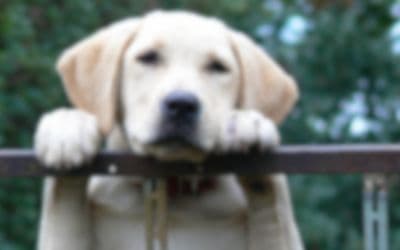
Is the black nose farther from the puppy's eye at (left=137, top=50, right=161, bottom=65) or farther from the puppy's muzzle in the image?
the puppy's eye at (left=137, top=50, right=161, bottom=65)

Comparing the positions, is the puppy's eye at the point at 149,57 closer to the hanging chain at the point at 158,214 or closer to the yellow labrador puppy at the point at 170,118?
the yellow labrador puppy at the point at 170,118

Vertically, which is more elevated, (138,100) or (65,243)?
(138,100)

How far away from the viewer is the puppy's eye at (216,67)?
145 inches

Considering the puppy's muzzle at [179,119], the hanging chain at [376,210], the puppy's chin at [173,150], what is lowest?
the hanging chain at [376,210]

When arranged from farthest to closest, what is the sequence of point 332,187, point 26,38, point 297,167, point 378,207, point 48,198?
point 332,187 < point 26,38 < point 48,198 < point 378,207 < point 297,167

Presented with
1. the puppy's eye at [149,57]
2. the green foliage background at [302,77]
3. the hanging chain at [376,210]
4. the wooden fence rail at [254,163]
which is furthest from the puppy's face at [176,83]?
the green foliage background at [302,77]

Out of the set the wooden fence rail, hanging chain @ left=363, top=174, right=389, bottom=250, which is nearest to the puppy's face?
the wooden fence rail

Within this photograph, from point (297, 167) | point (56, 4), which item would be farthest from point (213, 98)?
point (56, 4)

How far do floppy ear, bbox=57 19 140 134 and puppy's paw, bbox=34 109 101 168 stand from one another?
0.16 meters

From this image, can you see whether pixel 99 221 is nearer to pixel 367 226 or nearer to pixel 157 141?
pixel 157 141

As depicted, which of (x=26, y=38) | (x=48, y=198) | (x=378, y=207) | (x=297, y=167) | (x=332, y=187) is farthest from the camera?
(x=332, y=187)

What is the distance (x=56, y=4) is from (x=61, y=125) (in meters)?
6.33

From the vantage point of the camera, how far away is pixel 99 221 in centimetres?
368

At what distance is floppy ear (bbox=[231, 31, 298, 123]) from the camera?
12.3 feet
